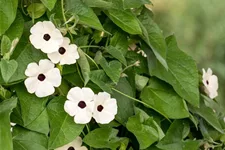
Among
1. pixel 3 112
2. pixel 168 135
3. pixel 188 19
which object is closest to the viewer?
pixel 3 112

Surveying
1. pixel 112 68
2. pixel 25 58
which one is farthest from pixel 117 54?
pixel 25 58

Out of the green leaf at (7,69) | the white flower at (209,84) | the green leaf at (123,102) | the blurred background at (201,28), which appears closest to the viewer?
the green leaf at (7,69)

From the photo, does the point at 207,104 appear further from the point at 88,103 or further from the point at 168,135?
the point at 88,103

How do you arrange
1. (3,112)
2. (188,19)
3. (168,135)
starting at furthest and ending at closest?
(188,19)
(168,135)
(3,112)

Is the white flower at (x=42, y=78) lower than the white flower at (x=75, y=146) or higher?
higher

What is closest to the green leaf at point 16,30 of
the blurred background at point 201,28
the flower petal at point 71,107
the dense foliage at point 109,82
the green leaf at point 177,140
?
the dense foliage at point 109,82

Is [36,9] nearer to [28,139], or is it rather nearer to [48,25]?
[48,25]

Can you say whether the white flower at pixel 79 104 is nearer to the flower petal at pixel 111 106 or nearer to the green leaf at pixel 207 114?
the flower petal at pixel 111 106

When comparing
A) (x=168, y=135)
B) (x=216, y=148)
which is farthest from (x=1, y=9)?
(x=216, y=148)
